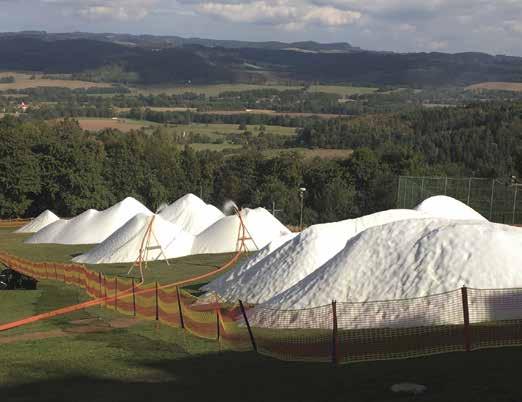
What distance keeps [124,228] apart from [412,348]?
32.7 metres

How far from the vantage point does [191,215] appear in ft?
198

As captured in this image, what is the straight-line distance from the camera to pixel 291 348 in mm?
19578

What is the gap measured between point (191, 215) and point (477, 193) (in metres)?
20.9

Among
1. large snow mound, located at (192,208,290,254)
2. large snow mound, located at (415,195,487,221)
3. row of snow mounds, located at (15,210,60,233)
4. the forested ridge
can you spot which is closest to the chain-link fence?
large snow mound, located at (415,195,487,221)

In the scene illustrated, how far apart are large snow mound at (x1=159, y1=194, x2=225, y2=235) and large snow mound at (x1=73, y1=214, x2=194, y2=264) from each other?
10129 millimetres

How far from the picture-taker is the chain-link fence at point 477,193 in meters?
59.6

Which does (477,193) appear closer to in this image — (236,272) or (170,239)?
(170,239)

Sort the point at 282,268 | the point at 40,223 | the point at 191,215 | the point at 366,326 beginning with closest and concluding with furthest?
1. the point at 366,326
2. the point at 282,268
3. the point at 191,215
4. the point at 40,223

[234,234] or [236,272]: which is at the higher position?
[236,272]

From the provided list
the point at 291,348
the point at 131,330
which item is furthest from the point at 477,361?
the point at 131,330

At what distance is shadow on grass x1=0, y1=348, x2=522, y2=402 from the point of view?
14195 mm

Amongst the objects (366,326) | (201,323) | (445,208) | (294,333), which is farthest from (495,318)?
(445,208)

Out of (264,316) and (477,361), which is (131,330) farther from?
(477,361)

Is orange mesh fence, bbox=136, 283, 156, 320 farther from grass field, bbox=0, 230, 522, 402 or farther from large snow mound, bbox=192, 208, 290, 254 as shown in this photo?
large snow mound, bbox=192, 208, 290, 254
